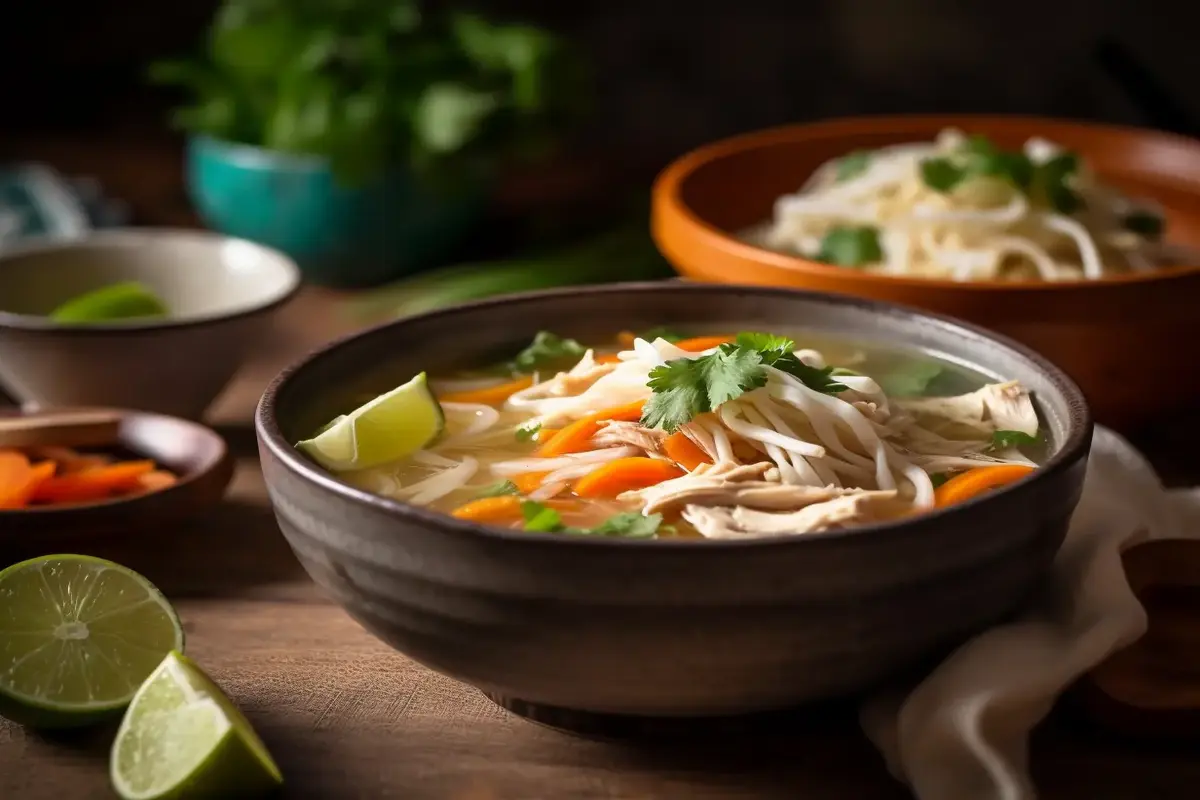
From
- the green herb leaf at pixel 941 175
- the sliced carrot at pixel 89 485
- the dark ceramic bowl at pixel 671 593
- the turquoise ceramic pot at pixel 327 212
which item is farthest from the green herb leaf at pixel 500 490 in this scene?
the turquoise ceramic pot at pixel 327 212

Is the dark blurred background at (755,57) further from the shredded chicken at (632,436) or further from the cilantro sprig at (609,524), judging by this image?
the cilantro sprig at (609,524)

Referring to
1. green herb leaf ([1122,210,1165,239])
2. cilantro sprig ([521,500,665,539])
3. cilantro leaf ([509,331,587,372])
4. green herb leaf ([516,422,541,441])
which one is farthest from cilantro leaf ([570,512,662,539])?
green herb leaf ([1122,210,1165,239])

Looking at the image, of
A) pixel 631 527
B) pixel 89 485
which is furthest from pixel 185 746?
pixel 89 485

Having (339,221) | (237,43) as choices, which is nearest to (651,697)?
(339,221)

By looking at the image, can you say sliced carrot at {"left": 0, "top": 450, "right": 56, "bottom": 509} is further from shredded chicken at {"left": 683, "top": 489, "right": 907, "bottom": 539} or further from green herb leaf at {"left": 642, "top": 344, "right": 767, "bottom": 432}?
shredded chicken at {"left": 683, "top": 489, "right": 907, "bottom": 539}

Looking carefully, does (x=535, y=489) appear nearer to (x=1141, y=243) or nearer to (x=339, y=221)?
(x=1141, y=243)

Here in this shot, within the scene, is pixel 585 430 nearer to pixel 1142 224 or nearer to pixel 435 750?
pixel 435 750
